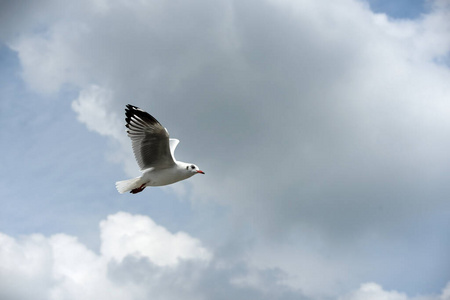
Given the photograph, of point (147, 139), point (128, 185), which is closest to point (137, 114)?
point (147, 139)

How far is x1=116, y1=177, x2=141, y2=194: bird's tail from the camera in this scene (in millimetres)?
18156

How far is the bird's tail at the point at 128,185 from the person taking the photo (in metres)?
18.2

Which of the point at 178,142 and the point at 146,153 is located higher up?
the point at 178,142

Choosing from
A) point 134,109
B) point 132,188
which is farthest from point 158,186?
point 134,109

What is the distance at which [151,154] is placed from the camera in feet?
58.5

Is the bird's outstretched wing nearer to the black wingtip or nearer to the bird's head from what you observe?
the black wingtip

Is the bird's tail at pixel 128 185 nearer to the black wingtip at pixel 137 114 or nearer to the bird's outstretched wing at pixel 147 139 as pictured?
the bird's outstretched wing at pixel 147 139

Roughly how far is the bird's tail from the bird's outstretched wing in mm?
532

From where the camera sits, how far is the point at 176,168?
1791 cm

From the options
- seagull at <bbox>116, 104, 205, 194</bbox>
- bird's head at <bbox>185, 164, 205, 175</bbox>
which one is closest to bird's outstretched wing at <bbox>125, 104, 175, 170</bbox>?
seagull at <bbox>116, 104, 205, 194</bbox>

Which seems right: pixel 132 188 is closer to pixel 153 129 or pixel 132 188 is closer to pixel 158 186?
pixel 158 186

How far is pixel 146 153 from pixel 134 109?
1203 millimetres

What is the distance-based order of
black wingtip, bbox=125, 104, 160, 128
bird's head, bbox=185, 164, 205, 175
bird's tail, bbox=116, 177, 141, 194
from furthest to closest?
bird's tail, bbox=116, 177, 141, 194
bird's head, bbox=185, 164, 205, 175
black wingtip, bbox=125, 104, 160, 128

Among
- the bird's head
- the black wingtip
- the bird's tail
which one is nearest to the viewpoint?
the black wingtip
